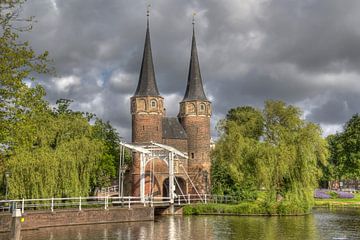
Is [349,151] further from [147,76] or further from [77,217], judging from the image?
[77,217]

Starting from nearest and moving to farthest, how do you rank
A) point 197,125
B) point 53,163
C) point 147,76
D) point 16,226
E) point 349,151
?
1. point 16,226
2. point 53,163
3. point 147,76
4. point 197,125
5. point 349,151

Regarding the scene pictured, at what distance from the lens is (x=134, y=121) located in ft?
128

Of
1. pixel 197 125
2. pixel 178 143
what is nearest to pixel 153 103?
pixel 178 143

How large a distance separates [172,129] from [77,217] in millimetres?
16979

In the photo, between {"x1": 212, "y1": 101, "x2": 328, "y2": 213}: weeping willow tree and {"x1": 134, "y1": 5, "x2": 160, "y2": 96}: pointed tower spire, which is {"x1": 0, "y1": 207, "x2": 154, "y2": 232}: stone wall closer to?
{"x1": 212, "y1": 101, "x2": 328, "y2": 213}: weeping willow tree

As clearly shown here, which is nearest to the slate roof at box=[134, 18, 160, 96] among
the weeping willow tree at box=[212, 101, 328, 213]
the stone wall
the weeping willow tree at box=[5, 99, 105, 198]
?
the weeping willow tree at box=[212, 101, 328, 213]

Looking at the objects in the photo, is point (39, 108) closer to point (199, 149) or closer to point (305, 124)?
point (305, 124)

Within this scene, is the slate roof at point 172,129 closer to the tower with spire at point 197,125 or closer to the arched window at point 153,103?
the tower with spire at point 197,125

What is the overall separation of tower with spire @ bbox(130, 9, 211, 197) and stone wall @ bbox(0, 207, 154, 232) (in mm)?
9333

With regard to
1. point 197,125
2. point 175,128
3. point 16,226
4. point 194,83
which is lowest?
point 16,226

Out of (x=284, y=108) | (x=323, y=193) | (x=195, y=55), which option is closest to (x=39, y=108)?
(x=284, y=108)

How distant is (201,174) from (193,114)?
17.3 ft

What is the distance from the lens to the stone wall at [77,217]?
22.5 metres

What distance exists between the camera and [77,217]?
2498cm
